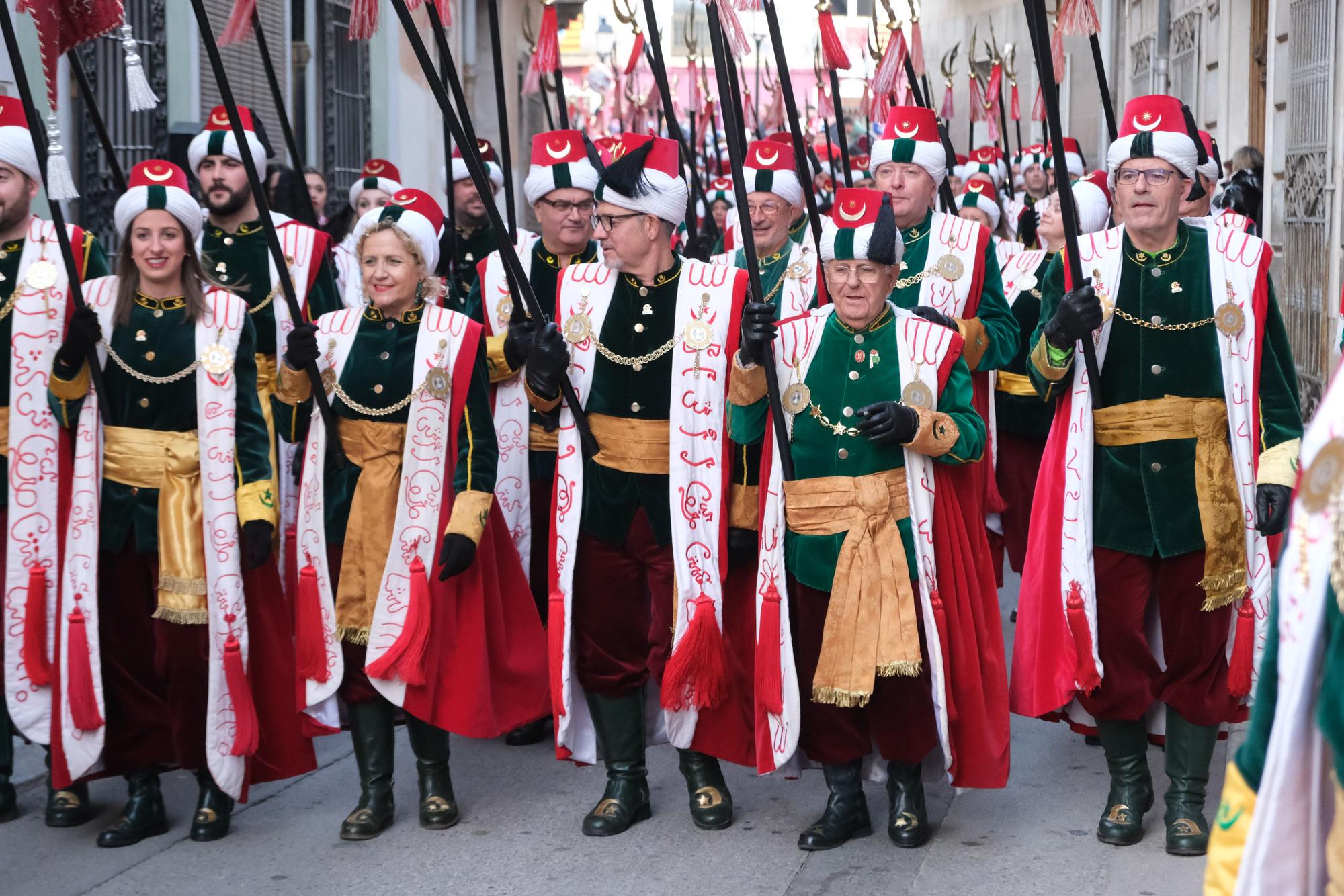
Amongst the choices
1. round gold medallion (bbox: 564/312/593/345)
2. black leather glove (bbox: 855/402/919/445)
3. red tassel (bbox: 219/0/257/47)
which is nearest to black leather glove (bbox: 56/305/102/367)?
red tassel (bbox: 219/0/257/47)

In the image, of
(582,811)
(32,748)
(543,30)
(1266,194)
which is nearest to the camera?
(582,811)

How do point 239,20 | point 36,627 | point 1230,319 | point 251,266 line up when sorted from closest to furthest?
point 1230,319 < point 36,627 < point 239,20 < point 251,266

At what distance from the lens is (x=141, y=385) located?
4.77m

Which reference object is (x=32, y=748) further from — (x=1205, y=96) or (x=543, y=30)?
(x=1205, y=96)

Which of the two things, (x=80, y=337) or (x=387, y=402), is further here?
(x=387, y=402)

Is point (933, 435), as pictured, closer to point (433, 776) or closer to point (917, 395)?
point (917, 395)

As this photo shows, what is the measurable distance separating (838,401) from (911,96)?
4.76m

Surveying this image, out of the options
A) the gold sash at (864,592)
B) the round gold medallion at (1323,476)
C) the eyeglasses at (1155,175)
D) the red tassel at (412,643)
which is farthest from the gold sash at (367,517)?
the round gold medallion at (1323,476)

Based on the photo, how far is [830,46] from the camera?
6.08 meters

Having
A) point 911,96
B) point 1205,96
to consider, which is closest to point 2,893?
point 911,96

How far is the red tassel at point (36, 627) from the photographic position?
192 inches

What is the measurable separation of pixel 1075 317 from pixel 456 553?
5.66 ft

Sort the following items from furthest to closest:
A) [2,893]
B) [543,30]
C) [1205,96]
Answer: [1205,96] → [543,30] → [2,893]

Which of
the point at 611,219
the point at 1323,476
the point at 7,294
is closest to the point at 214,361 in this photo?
the point at 7,294
